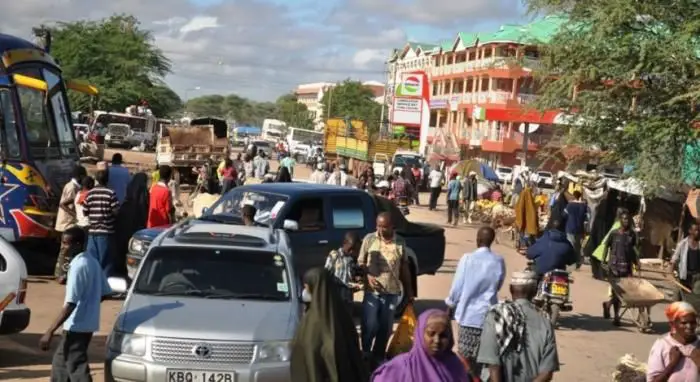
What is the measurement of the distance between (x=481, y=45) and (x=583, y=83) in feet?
200

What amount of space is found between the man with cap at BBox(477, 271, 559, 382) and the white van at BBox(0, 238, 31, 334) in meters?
5.20

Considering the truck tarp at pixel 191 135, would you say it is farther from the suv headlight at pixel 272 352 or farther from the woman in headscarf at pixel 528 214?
the suv headlight at pixel 272 352

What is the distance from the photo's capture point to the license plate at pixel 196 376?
303 inches

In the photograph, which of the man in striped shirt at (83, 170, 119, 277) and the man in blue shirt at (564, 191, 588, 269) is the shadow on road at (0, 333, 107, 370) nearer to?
the man in striped shirt at (83, 170, 119, 277)

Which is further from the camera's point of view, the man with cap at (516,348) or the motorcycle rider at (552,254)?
the motorcycle rider at (552,254)

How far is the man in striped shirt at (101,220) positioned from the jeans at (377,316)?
430cm

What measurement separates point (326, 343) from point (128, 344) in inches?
92.1

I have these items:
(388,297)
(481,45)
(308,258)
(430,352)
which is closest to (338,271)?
(388,297)

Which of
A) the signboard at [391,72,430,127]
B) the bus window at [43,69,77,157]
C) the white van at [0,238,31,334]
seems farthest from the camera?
the signboard at [391,72,430,127]

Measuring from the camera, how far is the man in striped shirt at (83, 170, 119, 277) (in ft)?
42.3

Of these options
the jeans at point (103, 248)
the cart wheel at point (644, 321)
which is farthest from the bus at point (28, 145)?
the cart wheel at point (644, 321)

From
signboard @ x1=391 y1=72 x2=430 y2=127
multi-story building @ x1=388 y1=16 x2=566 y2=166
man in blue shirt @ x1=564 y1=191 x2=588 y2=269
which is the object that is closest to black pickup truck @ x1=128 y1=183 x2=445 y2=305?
man in blue shirt @ x1=564 y1=191 x2=588 y2=269

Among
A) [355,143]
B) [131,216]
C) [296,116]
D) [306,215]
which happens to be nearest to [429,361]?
[306,215]

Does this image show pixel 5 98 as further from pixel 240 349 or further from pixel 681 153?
pixel 681 153
